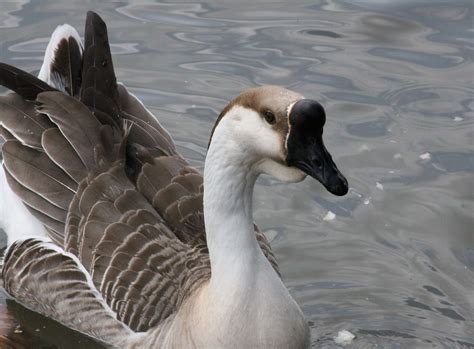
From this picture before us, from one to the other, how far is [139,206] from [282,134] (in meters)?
1.46

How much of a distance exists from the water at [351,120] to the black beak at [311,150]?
182 cm

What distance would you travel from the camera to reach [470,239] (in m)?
6.97

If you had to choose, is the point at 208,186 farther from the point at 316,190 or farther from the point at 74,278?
the point at 316,190

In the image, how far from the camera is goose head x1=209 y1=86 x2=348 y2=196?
4.30 m

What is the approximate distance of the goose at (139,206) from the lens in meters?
4.59

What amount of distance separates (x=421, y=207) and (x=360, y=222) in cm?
49

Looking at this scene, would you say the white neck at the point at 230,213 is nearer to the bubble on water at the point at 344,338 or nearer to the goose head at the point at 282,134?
the goose head at the point at 282,134

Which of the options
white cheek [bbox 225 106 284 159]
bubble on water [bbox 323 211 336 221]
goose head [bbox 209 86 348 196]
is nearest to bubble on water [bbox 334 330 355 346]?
bubble on water [bbox 323 211 336 221]

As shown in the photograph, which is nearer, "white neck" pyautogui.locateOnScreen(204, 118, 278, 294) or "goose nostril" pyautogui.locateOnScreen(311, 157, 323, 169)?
"goose nostril" pyautogui.locateOnScreen(311, 157, 323, 169)

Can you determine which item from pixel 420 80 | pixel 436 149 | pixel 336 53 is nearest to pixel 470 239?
pixel 436 149

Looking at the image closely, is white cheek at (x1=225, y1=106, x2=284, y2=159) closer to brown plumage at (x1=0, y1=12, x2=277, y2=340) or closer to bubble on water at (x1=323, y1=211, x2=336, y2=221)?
brown plumage at (x1=0, y1=12, x2=277, y2=340)

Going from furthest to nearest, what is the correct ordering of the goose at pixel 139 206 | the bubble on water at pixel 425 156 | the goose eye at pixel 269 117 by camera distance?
the bubble on water at pixel 425 156
the goose at pixel 139 206
the goose eye at pixel 269 117

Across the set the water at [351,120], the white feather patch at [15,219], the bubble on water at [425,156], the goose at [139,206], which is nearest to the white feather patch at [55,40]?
the goose at [139,206]

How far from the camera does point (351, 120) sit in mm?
8203
